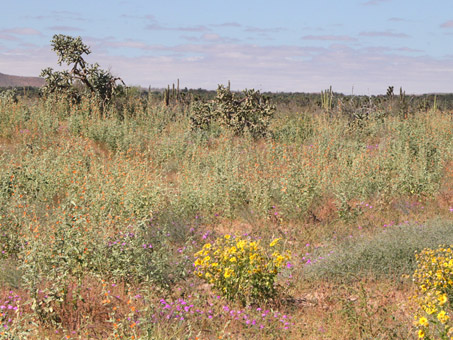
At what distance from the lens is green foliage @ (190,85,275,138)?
45.5 ft

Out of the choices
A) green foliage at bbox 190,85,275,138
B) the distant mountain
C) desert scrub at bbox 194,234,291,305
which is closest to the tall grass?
desert scrub at bbox 194,234,291,305

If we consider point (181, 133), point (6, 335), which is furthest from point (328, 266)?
point (181, 133)

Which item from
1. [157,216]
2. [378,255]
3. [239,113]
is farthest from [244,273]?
[239,113]

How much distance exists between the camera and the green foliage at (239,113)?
547 inches

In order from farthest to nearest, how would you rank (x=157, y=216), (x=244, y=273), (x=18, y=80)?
(x=18, y=80) < (x=157, y=216) < (x=244, y=273)

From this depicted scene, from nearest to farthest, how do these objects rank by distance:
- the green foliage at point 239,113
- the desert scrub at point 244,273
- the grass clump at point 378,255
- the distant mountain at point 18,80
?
the desert scrub at point 244,273
the grass clump at point 378,255
the green foliage at point 239,113
the distant mountain at point 18,80

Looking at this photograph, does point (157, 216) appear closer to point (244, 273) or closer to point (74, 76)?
point (244, 273)

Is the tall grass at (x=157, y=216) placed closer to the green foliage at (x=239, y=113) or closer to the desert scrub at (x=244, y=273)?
the desert scrub at (x=244, y=273)

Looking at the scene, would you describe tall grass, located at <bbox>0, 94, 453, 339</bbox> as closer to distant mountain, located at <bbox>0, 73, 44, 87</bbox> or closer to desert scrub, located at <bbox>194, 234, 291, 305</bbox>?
desert scrub, located at <bbox>194, 234, 291, 305</bbox>

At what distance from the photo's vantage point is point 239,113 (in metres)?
13.9

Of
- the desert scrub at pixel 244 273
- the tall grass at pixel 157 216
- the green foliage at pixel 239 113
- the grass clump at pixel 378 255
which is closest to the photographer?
the tall grass at pixel 157 216

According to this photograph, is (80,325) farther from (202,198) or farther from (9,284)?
(202,198)

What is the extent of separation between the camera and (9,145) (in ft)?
37.2

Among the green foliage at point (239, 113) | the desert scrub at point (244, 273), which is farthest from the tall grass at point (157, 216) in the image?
the green foliage at point (239, 113)
